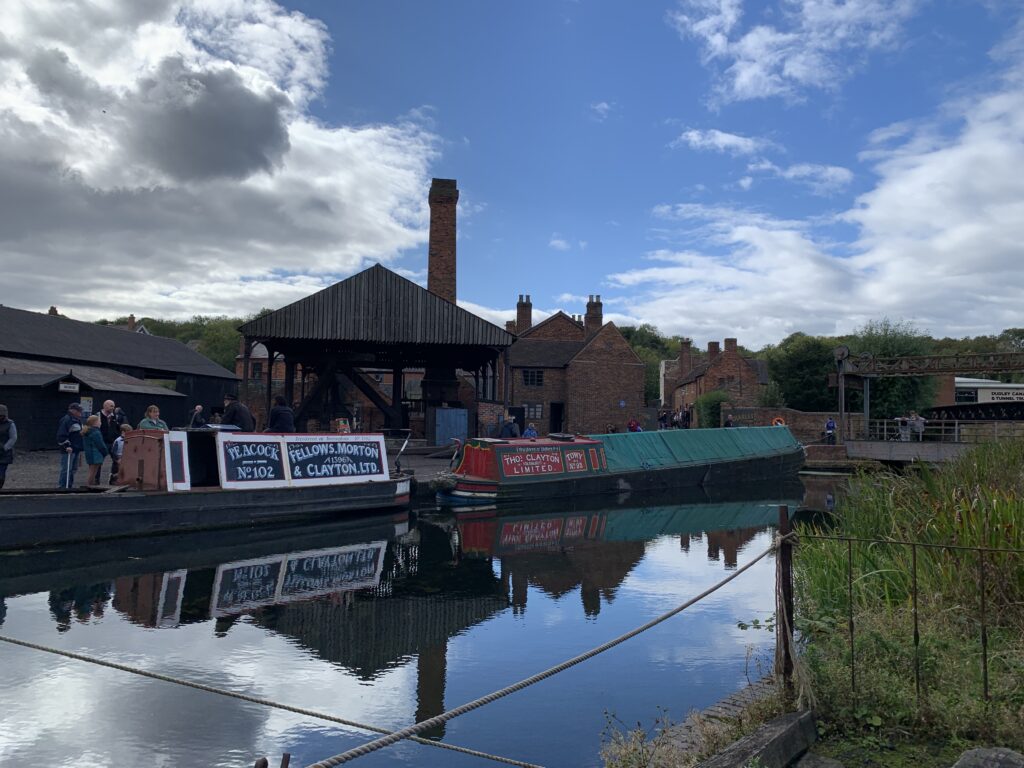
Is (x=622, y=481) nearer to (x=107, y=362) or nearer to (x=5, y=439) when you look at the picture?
(x=5, y=439)

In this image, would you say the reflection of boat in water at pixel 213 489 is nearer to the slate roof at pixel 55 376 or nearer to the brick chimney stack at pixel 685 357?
the slate roof at pixel 55 376

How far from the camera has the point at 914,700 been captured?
4.02 meters

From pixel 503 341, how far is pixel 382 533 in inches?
456

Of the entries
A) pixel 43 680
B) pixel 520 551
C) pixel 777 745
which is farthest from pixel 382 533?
pixel 777 745

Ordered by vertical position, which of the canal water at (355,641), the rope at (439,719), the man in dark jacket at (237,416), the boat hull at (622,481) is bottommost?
the canal water at (355,641)

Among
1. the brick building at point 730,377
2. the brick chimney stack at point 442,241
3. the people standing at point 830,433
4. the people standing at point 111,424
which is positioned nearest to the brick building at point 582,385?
the brick building at point 730,377

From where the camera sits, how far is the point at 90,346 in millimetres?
30594

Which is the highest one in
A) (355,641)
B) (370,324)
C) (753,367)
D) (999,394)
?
(753,367)

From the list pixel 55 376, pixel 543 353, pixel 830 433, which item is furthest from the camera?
pixel 543 353

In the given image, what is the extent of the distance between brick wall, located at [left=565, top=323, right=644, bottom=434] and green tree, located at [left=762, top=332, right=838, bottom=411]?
741cm

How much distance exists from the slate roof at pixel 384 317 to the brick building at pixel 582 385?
45.8 feet

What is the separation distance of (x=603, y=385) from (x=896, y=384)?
44.9ft

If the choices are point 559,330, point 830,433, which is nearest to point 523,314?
point 559,330

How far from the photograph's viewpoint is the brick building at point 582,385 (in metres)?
38.4
